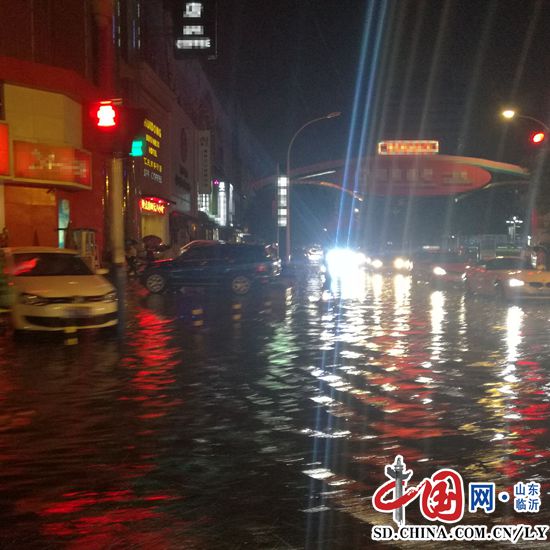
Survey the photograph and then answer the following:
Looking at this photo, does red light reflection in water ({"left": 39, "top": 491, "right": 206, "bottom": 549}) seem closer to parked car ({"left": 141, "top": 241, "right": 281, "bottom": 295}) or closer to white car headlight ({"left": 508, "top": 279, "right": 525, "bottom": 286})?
white car headlight ({"left": 508, "top": 279, "right": 525, "bottom": 286})

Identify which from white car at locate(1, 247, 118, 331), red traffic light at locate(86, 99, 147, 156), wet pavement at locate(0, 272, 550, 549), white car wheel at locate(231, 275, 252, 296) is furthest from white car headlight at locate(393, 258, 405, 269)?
white car at locate(1, 247, 118, 331)

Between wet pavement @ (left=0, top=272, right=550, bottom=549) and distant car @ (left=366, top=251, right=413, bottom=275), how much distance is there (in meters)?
31.6

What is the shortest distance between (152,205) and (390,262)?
1515 centimetres

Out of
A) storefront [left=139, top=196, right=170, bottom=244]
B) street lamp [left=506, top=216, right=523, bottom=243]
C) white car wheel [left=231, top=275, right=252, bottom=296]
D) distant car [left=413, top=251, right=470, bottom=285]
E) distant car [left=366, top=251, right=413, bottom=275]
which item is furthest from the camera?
street lamp [left=506, top=216, right=523, bottom=243]

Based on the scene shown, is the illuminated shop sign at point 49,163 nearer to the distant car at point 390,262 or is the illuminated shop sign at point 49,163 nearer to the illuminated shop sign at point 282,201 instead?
the illuminated shop sign at point 282,201

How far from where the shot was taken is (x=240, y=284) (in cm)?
2659

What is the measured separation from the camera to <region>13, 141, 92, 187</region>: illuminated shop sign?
26.9 metres

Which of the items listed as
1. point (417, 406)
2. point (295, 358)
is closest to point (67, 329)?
point (295, 358)

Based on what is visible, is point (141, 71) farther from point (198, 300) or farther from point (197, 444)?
point (197, 444)

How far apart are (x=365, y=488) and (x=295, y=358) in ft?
21.0

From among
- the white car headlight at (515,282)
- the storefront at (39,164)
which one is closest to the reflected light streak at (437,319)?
the white car headlight at (515,282)

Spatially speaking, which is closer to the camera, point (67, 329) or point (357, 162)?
point (67, 329)

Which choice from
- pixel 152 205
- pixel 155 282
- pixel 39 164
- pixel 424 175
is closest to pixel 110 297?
pixel 155 282

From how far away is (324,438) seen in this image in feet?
23.4
